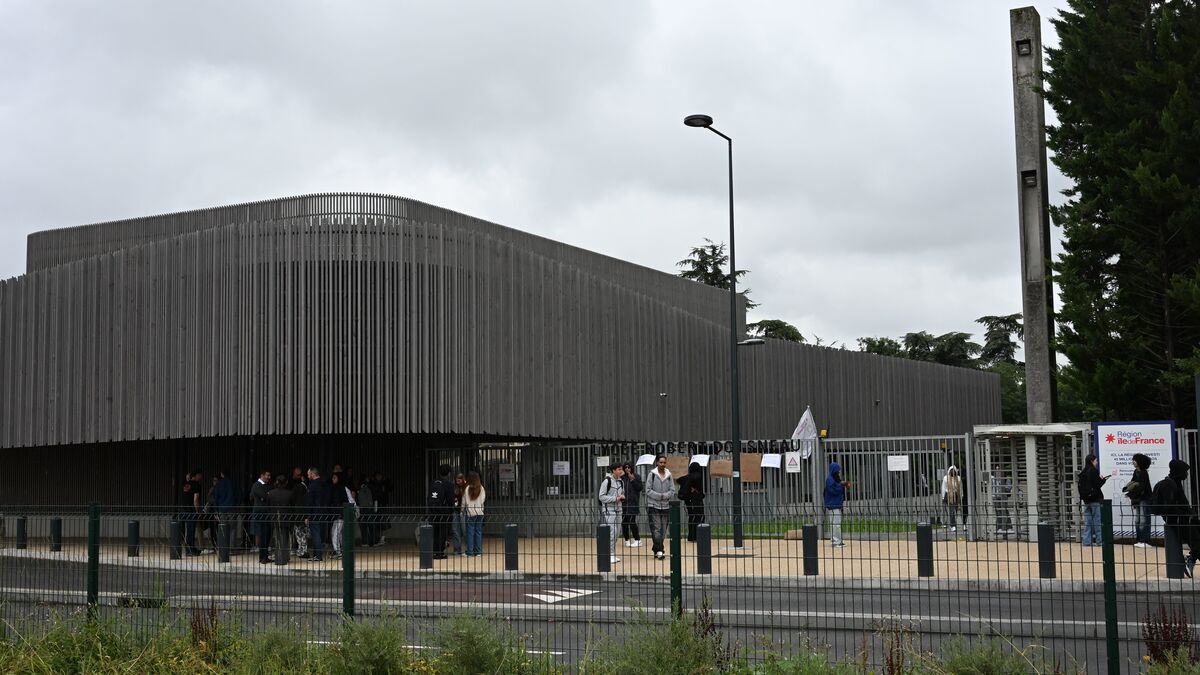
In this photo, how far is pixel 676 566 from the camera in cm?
907

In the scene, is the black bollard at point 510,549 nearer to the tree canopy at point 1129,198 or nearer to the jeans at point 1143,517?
the jeans at point 1143,517

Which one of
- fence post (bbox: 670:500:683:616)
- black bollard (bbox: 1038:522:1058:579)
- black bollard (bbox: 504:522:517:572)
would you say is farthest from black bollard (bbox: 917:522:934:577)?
black bollard (bbox: 504:522:517:572)

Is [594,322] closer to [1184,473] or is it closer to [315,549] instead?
[1184,473]

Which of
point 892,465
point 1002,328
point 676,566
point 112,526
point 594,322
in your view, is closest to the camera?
point 676,566

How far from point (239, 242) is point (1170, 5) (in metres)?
23.1

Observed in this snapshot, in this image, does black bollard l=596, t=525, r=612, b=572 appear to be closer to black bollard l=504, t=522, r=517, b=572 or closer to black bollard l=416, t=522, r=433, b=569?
black bollard l=504, t=522, r=517, b=572

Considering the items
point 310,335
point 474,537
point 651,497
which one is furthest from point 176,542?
point 310,335

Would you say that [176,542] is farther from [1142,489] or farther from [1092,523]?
[1142,489]

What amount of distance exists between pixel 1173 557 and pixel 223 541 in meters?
8.14

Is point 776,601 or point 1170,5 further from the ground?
point 1170,5

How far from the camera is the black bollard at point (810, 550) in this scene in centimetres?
1167

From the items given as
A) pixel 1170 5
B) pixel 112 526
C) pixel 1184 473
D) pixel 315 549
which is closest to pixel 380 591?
pixel 315 549

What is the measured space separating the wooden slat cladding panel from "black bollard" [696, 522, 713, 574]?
1373cm

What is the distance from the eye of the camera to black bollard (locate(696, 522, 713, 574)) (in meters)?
13.6
